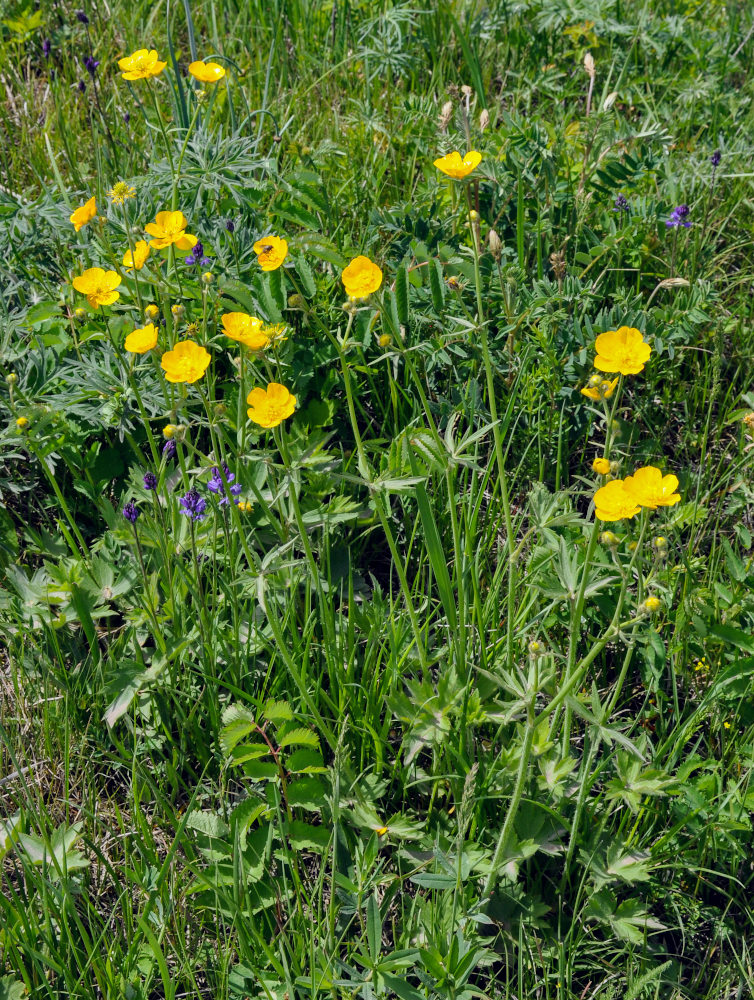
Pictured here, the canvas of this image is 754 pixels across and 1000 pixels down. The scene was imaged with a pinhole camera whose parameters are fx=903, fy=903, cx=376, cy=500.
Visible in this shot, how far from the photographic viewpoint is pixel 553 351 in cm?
215

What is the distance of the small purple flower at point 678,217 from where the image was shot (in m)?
2.44

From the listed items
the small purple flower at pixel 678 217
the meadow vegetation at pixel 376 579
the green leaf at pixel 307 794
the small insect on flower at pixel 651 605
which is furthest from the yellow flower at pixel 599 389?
the small purple flower at pixel 678 217

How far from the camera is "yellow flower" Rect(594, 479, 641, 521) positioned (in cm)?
132

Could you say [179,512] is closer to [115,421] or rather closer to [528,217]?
[115,421]

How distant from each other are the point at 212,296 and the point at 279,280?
46 cm

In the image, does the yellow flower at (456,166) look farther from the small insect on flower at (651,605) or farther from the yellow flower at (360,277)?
the small insect on flower at (651,605)

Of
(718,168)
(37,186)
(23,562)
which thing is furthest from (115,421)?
(718,168)

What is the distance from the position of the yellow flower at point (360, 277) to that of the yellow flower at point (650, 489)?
1.82 feet

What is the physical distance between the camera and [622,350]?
1.50 meters

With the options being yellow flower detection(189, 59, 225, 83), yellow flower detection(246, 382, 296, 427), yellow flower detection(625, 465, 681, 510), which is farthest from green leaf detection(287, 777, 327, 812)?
yellow flower detection(189, 59, 225, 83)

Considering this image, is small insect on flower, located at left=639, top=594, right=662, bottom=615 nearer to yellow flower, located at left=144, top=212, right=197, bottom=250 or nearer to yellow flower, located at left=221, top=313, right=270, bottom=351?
yellow flower, located at left=221, top=313, right=270, bottom=351

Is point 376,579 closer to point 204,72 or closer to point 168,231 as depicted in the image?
point 168,231

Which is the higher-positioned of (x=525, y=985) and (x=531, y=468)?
(x=531, y=468)

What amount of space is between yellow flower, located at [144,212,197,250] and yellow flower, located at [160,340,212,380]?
0.33m
